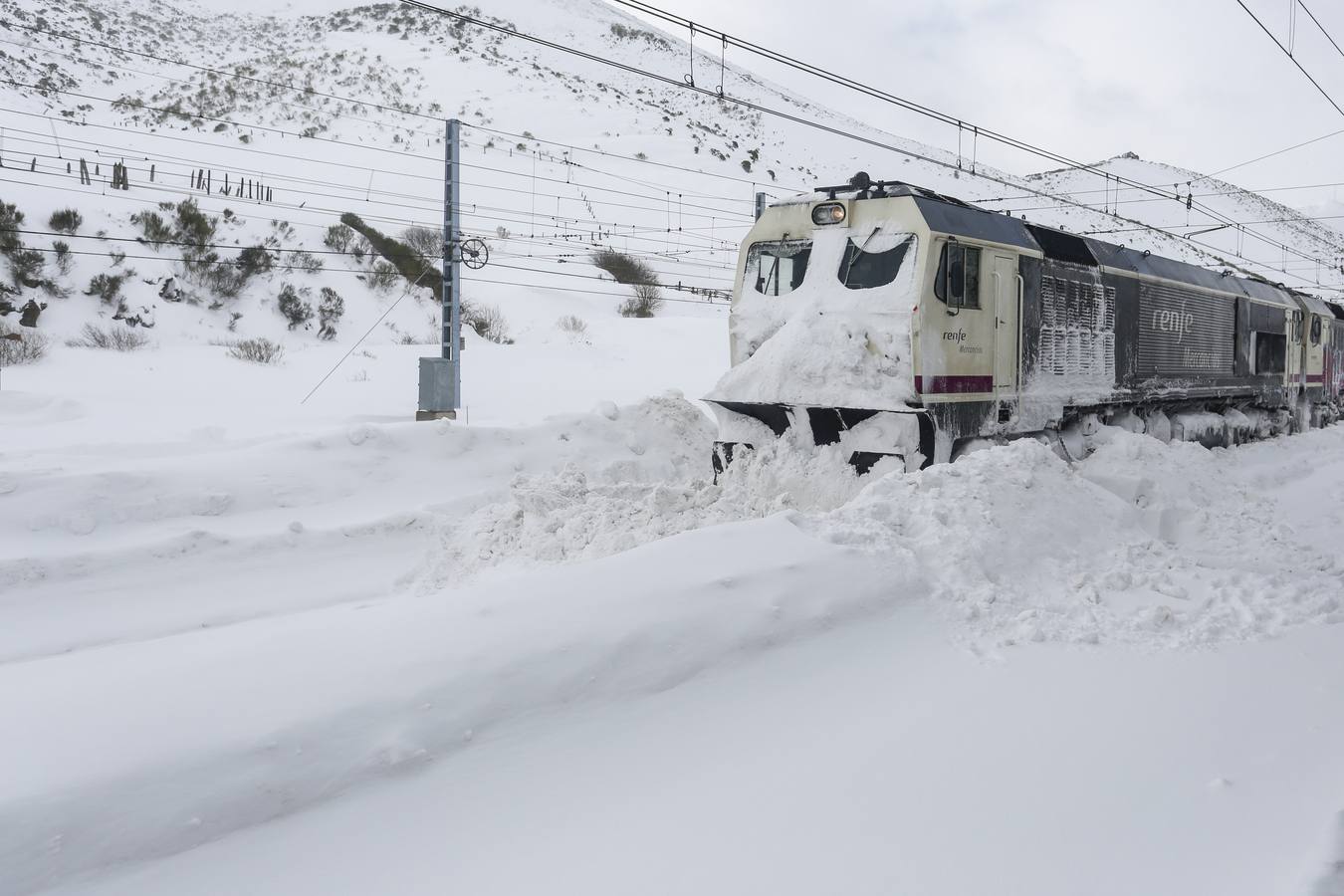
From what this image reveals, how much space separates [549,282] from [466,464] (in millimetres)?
22862

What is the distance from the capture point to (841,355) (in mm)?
8211

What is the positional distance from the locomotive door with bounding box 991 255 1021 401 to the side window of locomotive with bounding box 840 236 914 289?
3.79 ft

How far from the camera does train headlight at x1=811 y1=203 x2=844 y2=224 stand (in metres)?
8.88

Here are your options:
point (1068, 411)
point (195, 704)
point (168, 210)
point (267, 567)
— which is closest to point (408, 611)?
point (195, 704)

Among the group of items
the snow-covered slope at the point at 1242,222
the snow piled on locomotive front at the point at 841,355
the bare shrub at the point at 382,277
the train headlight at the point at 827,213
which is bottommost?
the snow piled on locomotive front at the point at 841,355

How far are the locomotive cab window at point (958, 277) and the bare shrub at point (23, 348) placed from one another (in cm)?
1545

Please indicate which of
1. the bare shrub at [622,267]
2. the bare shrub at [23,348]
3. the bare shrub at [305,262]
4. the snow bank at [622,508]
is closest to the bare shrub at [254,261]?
the bare shrub at [305,262]

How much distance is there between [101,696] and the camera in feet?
11.0

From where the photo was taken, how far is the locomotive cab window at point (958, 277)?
27.2ft

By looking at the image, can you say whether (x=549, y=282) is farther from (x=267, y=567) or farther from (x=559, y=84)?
(x=559, y=84)

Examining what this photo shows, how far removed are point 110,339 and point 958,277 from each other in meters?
17.9

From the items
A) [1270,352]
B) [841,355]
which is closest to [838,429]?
[841,355]

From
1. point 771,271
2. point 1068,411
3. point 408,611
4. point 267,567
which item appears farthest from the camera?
point 1068,411

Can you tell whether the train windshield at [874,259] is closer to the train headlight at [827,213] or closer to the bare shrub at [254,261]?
the train headlight at [827,213]
